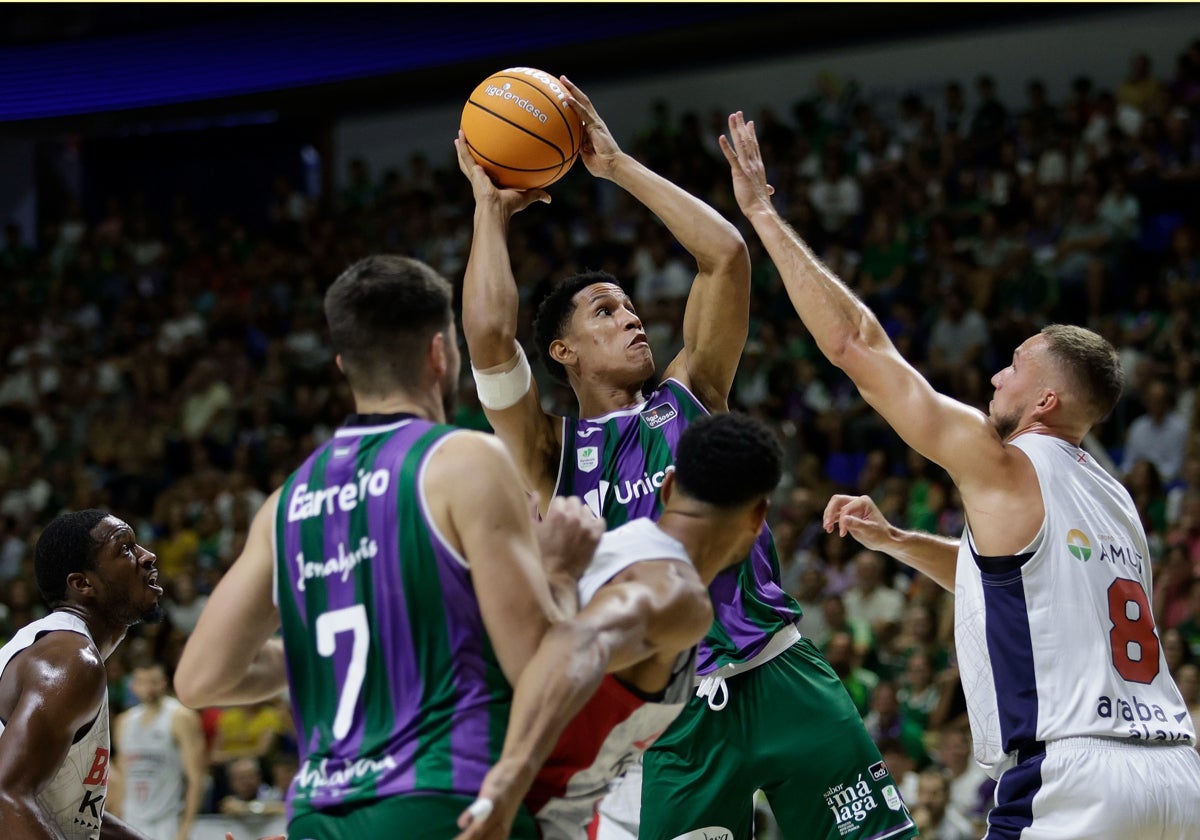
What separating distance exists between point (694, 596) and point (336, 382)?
43.7ft

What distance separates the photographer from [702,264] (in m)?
5.41

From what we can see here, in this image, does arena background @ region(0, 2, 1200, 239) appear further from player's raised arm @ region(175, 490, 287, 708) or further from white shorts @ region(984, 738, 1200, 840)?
player's raised arm @ region(175, 490, 287, 708)

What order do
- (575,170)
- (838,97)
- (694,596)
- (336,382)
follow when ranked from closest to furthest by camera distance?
(694,596)
(336,382)
(838,97)
(575,170)

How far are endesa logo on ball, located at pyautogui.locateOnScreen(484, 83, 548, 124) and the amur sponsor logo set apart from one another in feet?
7.67

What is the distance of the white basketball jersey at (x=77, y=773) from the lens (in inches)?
183

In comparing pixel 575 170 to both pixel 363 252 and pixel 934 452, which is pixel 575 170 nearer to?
pixel 363 252

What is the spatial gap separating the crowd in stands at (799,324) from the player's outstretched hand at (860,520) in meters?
4.31

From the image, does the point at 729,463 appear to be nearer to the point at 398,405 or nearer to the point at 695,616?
the point at 695,616

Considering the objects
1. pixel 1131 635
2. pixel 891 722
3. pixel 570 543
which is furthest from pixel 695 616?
pixel 891 722

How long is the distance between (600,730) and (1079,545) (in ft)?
5.88

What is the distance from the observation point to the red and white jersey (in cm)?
352

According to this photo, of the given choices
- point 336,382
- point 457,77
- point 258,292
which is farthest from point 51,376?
point 457,77

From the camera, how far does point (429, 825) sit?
318cm

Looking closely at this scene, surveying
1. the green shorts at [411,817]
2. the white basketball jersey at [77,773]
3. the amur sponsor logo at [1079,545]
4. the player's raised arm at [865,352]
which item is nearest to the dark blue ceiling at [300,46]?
the player's raised arm at [865,352]
